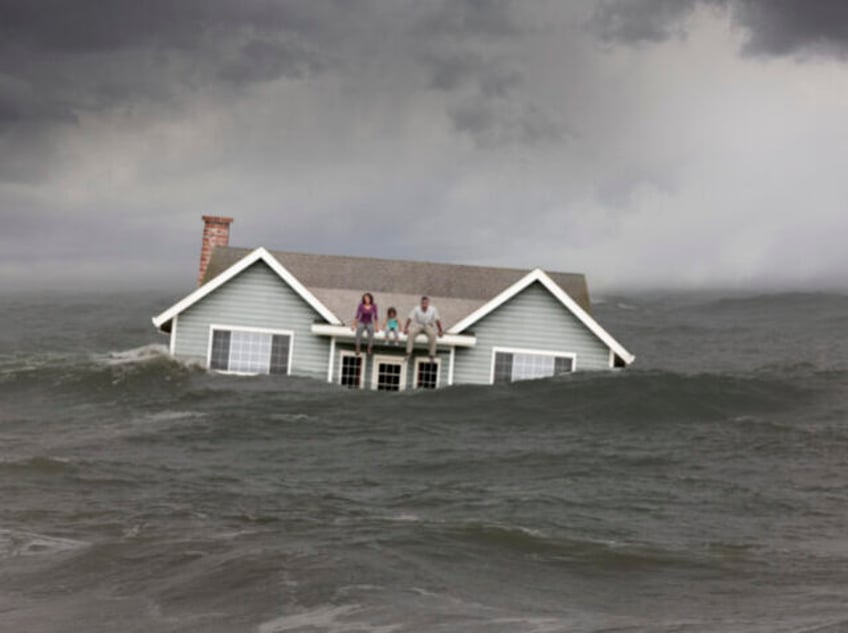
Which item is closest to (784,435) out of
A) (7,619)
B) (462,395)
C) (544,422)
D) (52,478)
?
(544,422)

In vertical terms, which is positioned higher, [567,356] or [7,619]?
[567,356]

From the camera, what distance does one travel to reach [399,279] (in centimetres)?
4219

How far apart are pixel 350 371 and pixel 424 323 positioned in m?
2.86

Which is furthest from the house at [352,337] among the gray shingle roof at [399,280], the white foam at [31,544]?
the white foam at [31,544]

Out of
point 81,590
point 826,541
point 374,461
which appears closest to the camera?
point 81,590

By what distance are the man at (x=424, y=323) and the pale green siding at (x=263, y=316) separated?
252cm

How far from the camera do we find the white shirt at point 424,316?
1486 inches

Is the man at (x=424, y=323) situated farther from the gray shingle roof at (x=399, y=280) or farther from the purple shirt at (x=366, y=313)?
the gray shingle roof at (x=399, y=280)

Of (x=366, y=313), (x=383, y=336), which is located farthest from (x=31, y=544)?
(x=383, y=336)

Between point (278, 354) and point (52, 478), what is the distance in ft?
46.9

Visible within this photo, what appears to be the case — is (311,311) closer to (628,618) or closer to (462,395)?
(462,395)

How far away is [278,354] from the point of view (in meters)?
39.2

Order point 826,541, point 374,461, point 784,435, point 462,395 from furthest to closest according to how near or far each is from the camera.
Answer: point 462,395 → point 784,435 → point 374,461 → point 826,541

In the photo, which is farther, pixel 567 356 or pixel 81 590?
pixel 567 356
